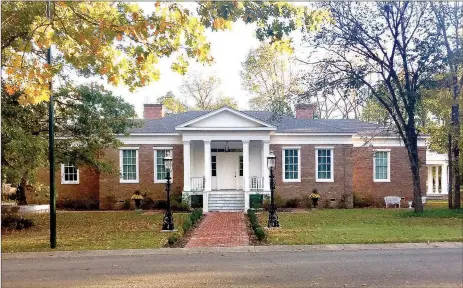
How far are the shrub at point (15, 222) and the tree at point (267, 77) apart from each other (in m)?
6.63

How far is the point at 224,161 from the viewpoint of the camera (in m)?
20.4

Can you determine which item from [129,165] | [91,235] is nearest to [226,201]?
[129,165]

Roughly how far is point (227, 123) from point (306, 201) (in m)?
4.77

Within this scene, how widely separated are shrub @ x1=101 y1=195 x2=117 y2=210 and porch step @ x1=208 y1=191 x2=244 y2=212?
428 centimetres

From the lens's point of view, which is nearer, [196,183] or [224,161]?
[196,183]

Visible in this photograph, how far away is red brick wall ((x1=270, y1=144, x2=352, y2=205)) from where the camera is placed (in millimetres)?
19922

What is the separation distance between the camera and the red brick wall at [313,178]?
1992 cm

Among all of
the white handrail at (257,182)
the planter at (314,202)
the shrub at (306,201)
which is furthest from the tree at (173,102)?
the planter at (314,202)

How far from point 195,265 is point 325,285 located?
2666 millimetres

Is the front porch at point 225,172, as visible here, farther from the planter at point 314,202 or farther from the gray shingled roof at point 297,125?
the planter at point 314,202

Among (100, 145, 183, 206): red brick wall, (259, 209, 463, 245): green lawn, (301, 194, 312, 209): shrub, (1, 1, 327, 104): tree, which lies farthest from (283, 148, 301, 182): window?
(1, 1, 327, 104): tree

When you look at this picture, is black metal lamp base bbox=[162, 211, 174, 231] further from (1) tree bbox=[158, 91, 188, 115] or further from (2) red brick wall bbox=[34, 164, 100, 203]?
(2) red brick wall bbox=[34, 164, 100, 203]

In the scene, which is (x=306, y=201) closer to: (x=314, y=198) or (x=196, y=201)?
(x=314, y=198)

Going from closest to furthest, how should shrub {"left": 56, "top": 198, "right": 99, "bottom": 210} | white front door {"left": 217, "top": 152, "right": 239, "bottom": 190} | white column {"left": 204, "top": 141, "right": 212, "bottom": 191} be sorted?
shrub {"left": 56, "top": 198, "right": 99, "bottom": 210}
white column {"left": 204, "top": 141, "right": 212, "bottom": 191}
white front door {"left": 217, "top": 152, "right": 239, "bottom": 190}
